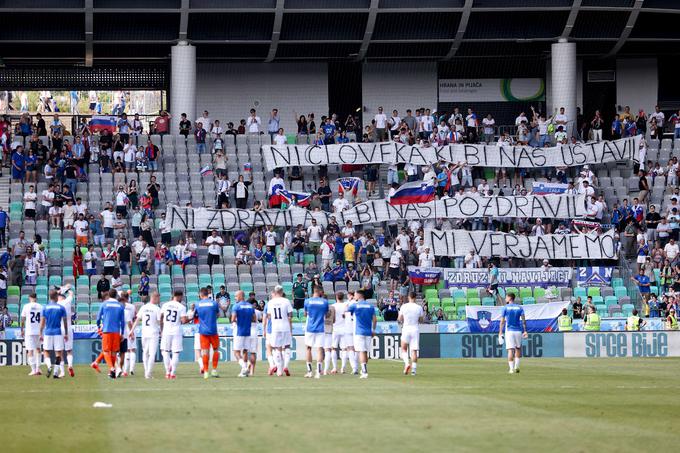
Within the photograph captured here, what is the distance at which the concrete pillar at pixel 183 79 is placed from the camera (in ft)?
172

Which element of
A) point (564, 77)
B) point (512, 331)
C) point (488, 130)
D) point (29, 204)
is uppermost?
point (564, 77)

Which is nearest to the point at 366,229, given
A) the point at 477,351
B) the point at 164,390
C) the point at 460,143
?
the point at 460,143

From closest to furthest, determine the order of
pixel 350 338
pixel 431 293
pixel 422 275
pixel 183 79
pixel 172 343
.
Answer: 1. pixel 172 343
2. pixel 350 338
3. pixel 431 293
4. pixel 422 275
5. pixel 183 79

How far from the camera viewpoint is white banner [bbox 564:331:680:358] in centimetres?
4006

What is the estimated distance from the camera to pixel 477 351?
3988 centimetres

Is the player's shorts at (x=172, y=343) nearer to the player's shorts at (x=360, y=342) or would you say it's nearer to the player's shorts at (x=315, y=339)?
the player's shorts at (x=315, y=339)

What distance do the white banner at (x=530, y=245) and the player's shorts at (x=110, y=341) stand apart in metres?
20.7

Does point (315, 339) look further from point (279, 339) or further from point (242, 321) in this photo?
point (242, 321)

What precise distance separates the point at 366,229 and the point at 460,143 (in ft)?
19.9

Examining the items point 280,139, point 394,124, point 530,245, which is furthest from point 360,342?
point 394,124

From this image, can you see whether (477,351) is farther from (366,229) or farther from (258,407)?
(258,407)

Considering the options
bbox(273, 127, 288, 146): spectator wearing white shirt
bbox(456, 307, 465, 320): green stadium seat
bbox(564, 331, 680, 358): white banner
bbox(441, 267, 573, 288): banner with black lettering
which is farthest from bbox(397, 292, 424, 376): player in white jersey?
bbox(273, 127, 288, 146): spectator wearing white shirt

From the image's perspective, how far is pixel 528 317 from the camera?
139 ft

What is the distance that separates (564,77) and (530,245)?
1063 cm
